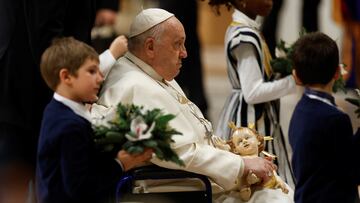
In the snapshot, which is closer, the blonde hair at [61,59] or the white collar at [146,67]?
the blonde hair at [61,59]

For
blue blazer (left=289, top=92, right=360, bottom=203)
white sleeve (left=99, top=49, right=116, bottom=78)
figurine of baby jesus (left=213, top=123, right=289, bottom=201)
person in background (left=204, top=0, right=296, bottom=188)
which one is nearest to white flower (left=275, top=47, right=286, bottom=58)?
person in background (left=204, top=0, right=296, bottom=188)

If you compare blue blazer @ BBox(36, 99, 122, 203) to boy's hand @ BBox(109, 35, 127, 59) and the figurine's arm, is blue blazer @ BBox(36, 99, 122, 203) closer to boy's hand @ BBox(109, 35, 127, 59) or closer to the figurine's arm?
the figurine's arm

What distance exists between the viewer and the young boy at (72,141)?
4.04 meters

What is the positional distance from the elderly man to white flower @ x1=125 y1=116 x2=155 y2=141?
16.4 inches

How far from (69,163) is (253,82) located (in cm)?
190

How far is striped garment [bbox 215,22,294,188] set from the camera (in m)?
5.72

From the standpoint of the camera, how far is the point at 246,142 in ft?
15.9

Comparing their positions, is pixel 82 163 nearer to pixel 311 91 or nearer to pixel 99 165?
pixel 99 165

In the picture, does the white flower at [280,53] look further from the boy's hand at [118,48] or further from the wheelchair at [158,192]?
the wheelchair at [158,192]

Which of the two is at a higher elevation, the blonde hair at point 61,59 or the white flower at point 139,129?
the blonde hair at point 61,59

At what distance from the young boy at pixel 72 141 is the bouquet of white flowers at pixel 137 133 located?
0.05m

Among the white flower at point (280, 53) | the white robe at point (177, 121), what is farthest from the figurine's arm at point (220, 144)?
the white flower at point (280, 53)

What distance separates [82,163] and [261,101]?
1.89m

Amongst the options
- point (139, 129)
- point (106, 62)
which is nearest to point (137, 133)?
point (139, 129)
